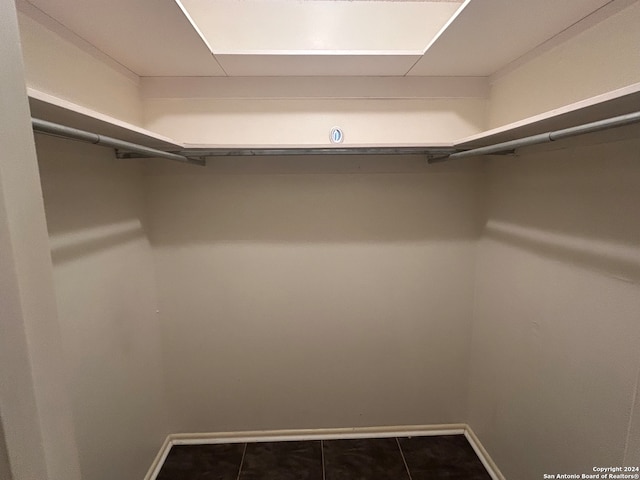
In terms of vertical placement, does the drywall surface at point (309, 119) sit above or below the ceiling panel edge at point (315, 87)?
below

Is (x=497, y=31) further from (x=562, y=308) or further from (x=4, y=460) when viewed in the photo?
(x=4, y=460)

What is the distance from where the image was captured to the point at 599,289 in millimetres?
1105

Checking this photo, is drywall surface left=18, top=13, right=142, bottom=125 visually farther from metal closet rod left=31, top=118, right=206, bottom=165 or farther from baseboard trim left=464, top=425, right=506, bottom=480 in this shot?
baseboard trim left=464, top=425, right=506, bottom=480

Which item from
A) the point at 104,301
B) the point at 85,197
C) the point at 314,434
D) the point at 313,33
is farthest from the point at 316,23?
the point at 314,434

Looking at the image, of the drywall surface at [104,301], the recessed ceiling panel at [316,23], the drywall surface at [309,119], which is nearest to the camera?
the drywall surface at [104,301]

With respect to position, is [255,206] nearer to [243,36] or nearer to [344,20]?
[243,36]

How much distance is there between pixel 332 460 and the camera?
74.2 inches

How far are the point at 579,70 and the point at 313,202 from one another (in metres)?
1.30

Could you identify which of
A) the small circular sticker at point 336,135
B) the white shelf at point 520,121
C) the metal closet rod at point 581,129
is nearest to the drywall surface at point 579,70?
the white shelf at point 520,121

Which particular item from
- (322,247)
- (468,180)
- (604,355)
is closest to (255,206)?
(322,247)

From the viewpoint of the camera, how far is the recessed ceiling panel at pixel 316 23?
1.62 m

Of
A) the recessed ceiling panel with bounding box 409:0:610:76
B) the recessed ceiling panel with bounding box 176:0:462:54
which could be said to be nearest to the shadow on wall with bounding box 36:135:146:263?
the recessed ceiling panel with bounding box 176:0:462:54

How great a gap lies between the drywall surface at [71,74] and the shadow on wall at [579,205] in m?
1.97

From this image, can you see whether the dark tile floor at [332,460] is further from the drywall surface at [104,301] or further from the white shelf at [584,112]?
the white shelf at [584,112]
